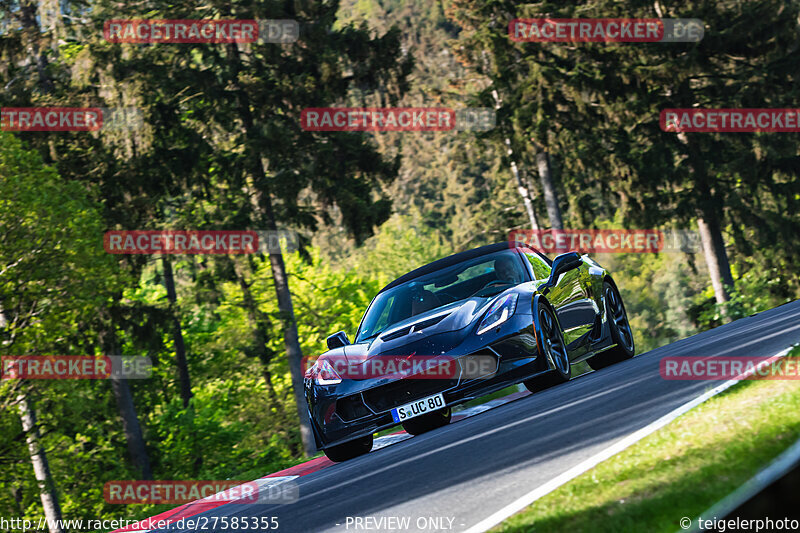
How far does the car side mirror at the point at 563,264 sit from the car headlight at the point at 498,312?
45.1 inches

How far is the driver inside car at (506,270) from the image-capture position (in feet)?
30.5

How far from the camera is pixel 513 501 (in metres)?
4.74

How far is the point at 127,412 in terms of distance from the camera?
86.4 ft

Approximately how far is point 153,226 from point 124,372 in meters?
4.30

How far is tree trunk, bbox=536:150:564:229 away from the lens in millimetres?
29578

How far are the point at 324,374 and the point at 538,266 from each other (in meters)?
2.75

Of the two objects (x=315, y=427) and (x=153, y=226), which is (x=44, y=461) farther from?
(x=315, y=427)

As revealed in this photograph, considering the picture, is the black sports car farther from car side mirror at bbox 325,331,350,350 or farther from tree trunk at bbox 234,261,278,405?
tree trunk at bbox 234,261,278,405

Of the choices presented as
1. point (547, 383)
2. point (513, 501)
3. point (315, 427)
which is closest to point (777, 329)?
point (547, 383)

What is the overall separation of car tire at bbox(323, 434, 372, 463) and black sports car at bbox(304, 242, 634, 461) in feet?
0.04

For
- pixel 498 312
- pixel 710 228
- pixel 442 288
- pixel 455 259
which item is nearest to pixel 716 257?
pixel 710 228

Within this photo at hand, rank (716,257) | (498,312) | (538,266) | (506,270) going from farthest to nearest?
(716,257) → (538,266) → (506,270) → (498,312)

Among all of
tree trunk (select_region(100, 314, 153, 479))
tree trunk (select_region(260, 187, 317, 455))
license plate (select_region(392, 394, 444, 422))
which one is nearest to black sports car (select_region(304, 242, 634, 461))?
license plate (select_region(392, 394, 444, 422))

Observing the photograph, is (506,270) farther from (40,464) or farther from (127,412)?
(127,412)
